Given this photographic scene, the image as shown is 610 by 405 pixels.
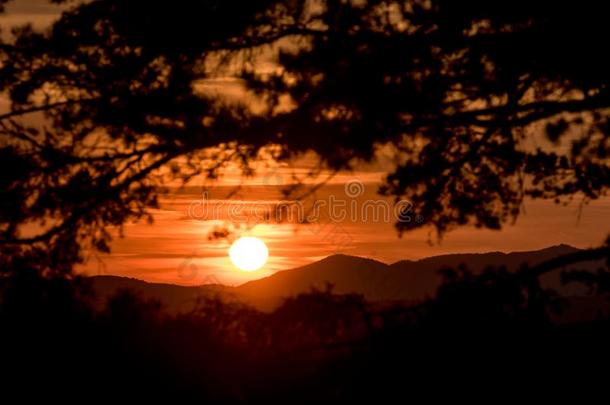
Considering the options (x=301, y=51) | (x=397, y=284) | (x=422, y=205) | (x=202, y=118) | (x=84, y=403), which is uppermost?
(x=301, y=51)

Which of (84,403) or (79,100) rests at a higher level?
(79,100)

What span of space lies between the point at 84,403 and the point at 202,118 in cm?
280

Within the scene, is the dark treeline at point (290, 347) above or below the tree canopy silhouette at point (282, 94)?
below

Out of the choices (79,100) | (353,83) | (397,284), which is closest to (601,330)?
(397,284)

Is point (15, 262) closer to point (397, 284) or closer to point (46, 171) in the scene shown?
point (46, 171)

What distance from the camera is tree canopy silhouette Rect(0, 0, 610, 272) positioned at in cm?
799

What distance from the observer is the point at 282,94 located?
27.8 feet

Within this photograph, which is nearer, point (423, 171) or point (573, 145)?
point (423, 171)

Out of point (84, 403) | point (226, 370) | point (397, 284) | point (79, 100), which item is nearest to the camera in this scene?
point (84, 403)

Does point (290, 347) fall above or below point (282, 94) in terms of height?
below

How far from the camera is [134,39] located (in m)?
8.79

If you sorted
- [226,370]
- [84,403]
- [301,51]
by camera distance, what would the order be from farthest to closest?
[301,51], [226,370], [84,403]

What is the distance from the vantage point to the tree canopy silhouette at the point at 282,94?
7992 millimetres

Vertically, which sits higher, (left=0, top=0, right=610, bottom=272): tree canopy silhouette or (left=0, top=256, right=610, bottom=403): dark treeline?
(left=0, top=0, right=610, bottom=272): tree canopy silhouette
